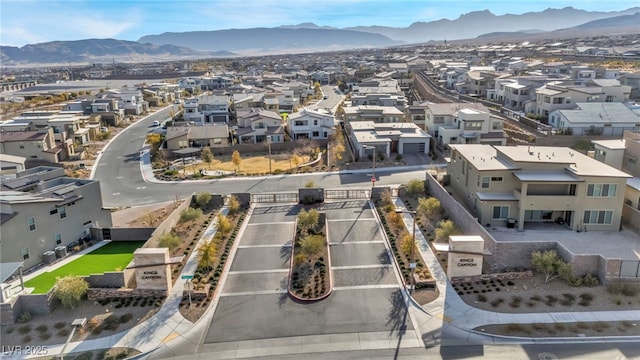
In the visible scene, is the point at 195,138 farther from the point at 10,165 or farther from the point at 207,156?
the point at 10,165

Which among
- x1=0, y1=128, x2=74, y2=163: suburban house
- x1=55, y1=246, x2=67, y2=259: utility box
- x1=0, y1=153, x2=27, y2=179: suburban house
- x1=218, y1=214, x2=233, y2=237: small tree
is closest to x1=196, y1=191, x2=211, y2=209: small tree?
x1=218, y1=214, x2=233, y2=237: small tree

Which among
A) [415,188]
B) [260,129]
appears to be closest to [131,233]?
[415,188]

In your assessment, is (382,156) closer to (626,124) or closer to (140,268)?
(626,124)

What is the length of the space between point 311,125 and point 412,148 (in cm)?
1945

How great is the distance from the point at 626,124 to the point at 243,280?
187 ft

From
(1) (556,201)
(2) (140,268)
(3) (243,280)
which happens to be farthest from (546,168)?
(2) (140,268)

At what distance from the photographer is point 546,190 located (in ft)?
112

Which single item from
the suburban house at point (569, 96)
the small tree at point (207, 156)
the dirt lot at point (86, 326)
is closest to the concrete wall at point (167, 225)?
the dirt lot at point (86, 326)

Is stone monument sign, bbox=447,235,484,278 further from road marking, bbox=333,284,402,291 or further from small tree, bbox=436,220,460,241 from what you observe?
small tree, bbox=436,220,460,241

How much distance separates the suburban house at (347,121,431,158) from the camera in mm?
58375

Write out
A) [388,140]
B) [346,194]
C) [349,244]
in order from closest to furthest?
[349,244], [346,194], [388,140]

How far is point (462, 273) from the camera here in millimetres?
28750

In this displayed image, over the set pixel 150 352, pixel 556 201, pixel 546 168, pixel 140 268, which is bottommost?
pixel 150 352

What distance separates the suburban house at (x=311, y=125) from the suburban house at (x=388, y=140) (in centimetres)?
855
